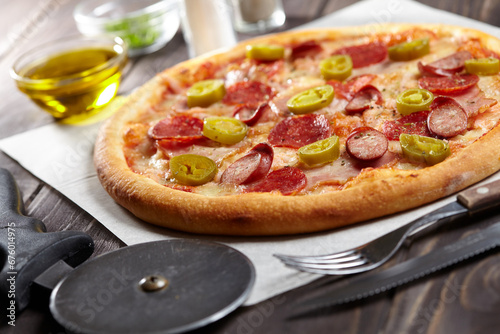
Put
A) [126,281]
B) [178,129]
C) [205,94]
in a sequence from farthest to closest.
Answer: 1. [205,94]
2. [178,129]
3. [126,281]

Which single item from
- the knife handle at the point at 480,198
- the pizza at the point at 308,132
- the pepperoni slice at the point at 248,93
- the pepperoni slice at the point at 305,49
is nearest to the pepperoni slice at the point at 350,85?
the pizza at the point at 308,132

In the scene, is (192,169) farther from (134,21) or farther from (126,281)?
(134,21)

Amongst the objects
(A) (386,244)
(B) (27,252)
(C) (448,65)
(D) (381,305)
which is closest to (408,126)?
(C) (448,65)

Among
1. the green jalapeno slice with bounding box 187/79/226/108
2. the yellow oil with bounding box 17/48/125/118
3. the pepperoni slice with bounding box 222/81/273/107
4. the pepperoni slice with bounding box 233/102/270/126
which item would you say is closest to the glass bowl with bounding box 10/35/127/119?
the yellow oil with bounding box 17/48/125/118

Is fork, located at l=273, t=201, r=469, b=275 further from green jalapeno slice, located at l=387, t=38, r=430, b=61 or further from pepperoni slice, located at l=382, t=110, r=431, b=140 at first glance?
green jalapeno slice, located at l=387, t=38, r=430, b=61

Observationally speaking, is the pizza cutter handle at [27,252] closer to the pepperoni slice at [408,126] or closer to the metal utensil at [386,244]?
the metal utensil at [386,244]

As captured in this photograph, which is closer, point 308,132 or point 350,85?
point 308,132
